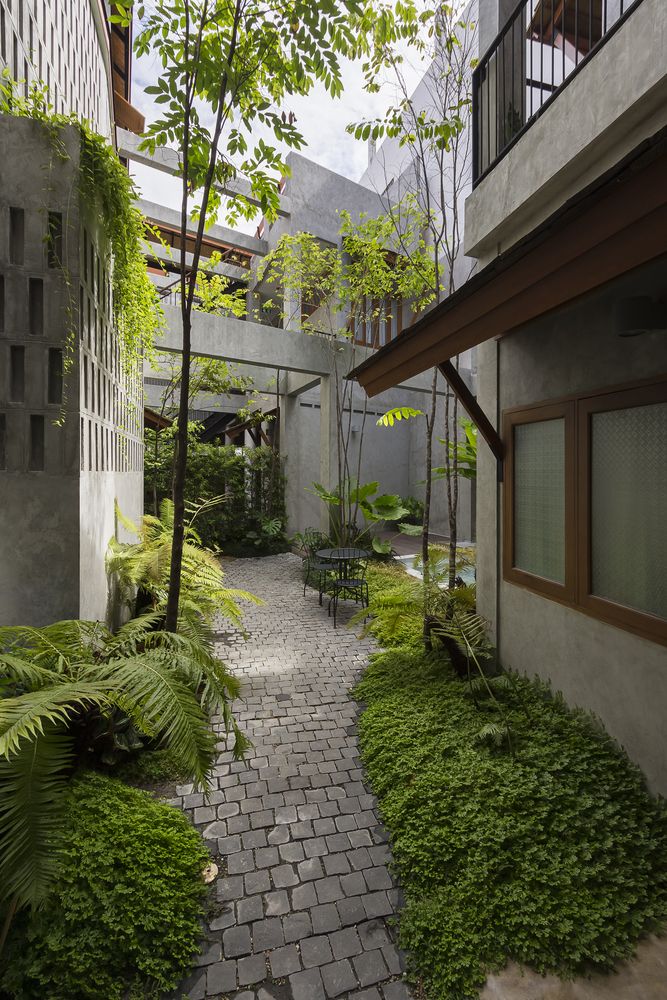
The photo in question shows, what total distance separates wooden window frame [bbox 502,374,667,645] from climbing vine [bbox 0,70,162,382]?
11.4 ft

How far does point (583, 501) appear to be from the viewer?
3.44 m

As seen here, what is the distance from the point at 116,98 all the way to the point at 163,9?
7.12m

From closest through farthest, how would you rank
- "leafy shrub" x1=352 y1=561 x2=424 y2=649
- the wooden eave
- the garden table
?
the wooden eave < "leafy shrub" x1=352 y1=561 x2=424 y2=649 < the garden table

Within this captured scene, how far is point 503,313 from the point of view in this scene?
7.88ft

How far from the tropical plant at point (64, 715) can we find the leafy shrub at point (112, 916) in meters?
0.14

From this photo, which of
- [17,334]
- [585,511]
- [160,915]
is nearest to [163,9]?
[17,334]

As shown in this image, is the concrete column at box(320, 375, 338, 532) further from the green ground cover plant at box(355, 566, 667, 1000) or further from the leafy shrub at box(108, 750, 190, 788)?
the leafy shrub at box(108, 750, 190, 788)

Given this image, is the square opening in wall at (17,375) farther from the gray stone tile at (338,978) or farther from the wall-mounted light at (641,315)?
the wall-mounted light at (641,315)

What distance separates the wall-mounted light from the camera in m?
2.79

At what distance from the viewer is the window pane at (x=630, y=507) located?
9.47 feet

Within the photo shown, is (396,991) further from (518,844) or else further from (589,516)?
(589,516)

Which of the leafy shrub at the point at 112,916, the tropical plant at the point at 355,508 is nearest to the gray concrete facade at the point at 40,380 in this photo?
the leafy shrub at the point at 112,916

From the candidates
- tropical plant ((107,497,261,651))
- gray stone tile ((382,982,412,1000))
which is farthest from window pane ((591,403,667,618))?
tropical plant ((107,497,261,651))

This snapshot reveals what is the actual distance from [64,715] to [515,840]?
2385mm
